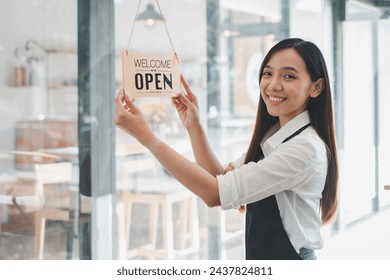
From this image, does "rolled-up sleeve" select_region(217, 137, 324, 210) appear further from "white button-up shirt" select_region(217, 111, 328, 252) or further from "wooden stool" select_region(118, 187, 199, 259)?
"wooden stool" select_region(118, 187, 199, 259)

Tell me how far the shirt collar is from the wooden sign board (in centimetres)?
34

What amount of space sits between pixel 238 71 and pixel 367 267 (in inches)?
42.5

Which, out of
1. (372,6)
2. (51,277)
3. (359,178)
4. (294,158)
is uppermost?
(372,6)

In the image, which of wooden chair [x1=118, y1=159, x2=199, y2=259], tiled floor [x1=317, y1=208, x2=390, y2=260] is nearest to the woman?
tiled floor [x1=317, y1=208, x2=390, y2=260]

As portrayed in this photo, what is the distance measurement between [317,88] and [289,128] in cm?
14

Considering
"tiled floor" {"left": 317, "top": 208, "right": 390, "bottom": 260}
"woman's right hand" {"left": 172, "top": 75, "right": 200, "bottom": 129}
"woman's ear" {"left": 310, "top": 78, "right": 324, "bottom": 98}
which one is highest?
"woman's ear" {"left": 310, "top": 78, "right": 324, "bottom": 98}

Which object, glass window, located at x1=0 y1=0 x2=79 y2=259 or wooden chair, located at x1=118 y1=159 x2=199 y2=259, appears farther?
wooden chair, located at x1=118 y1=159 x2=199 y2=259

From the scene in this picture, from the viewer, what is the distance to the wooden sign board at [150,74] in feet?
5.38

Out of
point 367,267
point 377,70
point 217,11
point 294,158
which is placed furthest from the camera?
point 217,11

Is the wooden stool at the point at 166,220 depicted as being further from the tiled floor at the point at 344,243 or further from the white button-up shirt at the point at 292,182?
the white button-up shirt at the point at 292,182

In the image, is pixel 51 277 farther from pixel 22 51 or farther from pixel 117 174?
pixel 22 51

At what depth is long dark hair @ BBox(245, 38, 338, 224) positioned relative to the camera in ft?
5.26

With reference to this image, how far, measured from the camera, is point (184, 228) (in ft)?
8.70

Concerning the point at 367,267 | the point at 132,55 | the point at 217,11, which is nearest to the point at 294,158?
the point at 132,55
